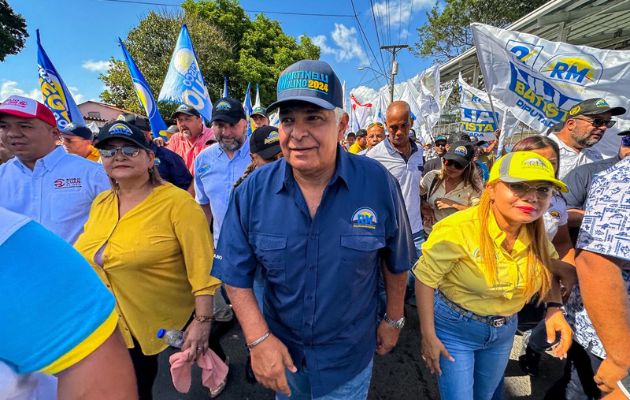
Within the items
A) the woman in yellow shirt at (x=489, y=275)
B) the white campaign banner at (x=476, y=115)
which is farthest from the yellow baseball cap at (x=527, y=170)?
the white campaign banner at (x=476, y=115)

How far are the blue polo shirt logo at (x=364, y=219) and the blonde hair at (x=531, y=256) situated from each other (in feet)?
2.27

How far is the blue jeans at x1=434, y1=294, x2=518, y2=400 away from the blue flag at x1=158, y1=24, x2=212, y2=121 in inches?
188

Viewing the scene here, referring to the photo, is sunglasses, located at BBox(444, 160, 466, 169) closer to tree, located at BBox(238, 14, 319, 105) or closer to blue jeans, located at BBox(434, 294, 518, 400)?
blue jeans, located at BBox(434, 294, 518, 400)

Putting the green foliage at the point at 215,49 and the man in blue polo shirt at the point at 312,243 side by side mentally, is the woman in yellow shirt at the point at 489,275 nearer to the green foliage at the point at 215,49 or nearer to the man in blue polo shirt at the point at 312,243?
the man in blue polo shirt at the point at 312,243

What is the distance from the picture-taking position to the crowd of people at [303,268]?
0.72 m

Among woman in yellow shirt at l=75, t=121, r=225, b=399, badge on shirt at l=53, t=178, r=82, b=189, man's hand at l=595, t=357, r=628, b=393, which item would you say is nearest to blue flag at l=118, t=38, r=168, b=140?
badge on shirt at l=53, t=178, r=82, b=189

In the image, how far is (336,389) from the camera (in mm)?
1497

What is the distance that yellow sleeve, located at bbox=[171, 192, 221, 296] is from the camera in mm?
1831

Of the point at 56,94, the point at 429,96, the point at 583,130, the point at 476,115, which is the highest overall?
the point at 429,96

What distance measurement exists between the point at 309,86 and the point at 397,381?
2637mm

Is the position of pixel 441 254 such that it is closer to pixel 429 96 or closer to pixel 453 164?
pixel 453 164

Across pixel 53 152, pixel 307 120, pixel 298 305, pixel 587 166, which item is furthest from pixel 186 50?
pixel 587 166

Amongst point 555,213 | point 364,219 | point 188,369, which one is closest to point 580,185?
point 555,213

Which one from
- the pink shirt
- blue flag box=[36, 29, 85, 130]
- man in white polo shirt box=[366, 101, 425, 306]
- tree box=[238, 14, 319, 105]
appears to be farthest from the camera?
tree box=[238, 14, 319, 105]
